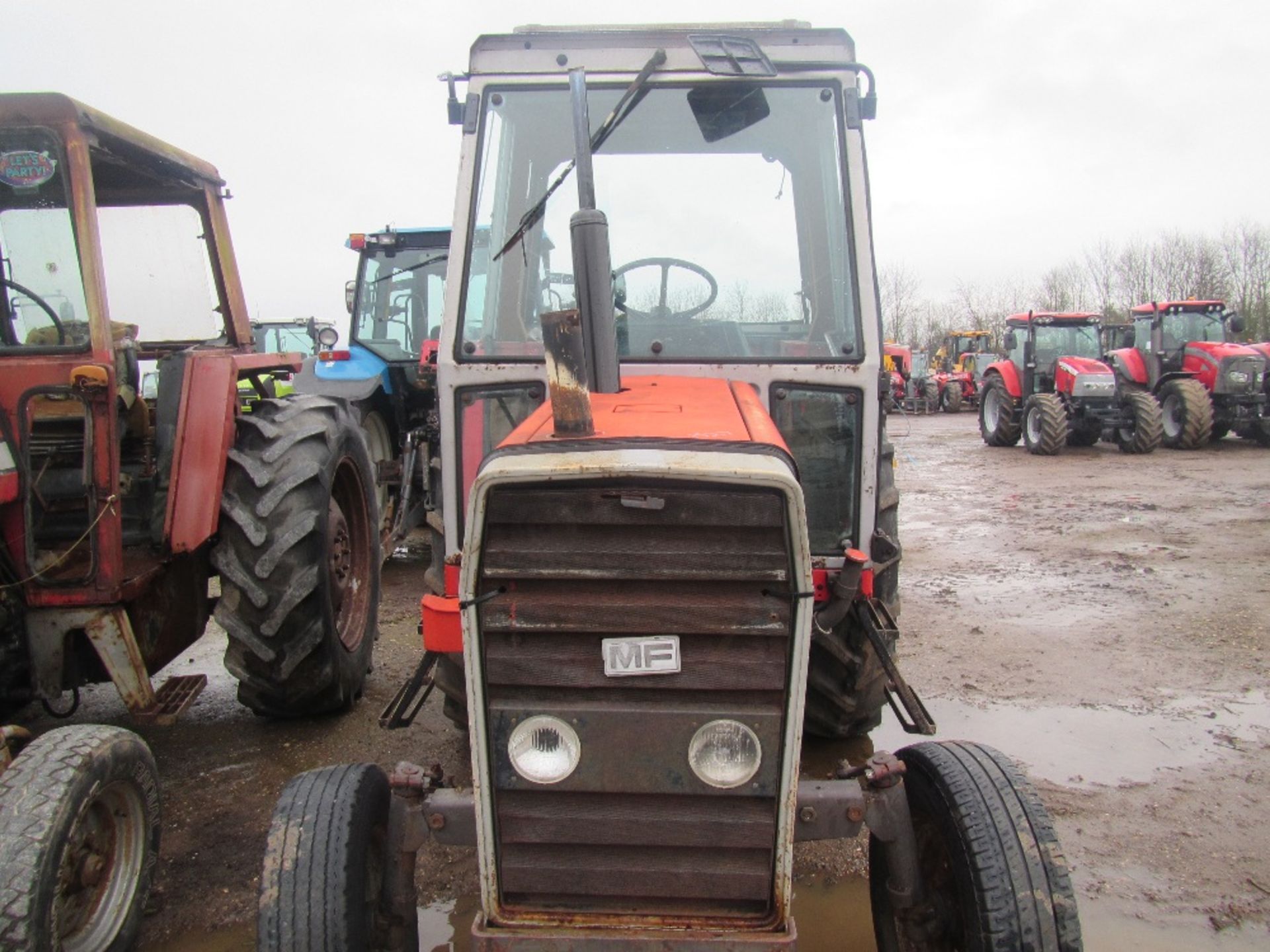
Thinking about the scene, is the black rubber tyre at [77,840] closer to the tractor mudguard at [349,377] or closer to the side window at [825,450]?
the side window at [825,450]

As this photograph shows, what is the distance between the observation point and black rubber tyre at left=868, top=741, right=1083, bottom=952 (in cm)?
199

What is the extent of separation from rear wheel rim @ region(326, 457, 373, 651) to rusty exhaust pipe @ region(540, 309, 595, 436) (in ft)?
7.84

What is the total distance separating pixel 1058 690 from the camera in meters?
4.84

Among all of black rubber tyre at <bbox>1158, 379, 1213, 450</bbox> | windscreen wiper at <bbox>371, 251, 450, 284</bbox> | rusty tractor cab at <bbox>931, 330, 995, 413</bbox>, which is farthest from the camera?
rusty tractor cab at <bbox>931, 330, 995, 413</bbox>

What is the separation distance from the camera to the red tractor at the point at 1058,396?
51.8ft

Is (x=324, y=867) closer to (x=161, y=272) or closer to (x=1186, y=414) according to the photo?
(x=161, y=272)

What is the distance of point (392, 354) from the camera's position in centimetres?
804

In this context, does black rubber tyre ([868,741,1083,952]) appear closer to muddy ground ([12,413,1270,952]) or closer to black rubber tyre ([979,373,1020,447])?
muddy ground ([12,413,1270,952])

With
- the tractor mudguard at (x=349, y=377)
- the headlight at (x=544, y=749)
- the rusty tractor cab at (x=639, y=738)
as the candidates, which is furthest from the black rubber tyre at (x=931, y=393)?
the headlight at (x=544, y=749)

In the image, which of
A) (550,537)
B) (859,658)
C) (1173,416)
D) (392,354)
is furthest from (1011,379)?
(550,537)

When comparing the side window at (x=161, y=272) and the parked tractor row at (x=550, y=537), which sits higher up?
the side window at (x=161, y=272)

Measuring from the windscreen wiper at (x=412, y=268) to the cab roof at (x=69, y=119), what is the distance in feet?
13.4

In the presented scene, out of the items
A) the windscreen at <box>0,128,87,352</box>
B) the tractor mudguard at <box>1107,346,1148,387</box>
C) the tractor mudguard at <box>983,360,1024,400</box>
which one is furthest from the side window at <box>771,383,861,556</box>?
the tractor mudguard at <box>1107,346,1148,387</box>

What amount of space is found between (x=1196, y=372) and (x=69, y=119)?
56.7 ft
